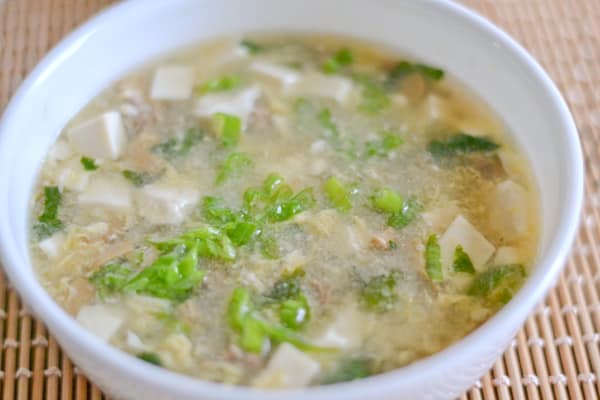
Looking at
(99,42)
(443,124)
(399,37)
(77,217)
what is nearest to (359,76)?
(399,37)

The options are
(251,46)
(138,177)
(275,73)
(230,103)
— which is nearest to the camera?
(138,177)

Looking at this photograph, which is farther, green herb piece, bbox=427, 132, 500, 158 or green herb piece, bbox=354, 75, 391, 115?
green herb piece, bbox=354, 75, 391, 115

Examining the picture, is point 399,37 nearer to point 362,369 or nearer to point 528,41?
point 528,41

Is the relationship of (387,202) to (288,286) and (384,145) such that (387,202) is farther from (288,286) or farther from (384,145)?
(288,286)

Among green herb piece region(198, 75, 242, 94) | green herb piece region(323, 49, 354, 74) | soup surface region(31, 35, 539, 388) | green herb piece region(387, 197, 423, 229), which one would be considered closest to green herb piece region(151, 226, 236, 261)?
soup surface region(31, 35, 539, 388)

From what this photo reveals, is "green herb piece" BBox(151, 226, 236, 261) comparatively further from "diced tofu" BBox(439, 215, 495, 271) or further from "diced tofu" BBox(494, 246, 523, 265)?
"diced tofu" BBox(494, 246, 523, 265)

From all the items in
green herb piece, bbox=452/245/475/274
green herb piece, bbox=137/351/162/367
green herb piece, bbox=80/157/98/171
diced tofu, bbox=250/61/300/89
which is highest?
green herb piece, bbox=80/157/98/171

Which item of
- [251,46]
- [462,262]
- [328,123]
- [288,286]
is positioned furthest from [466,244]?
[251,46]
